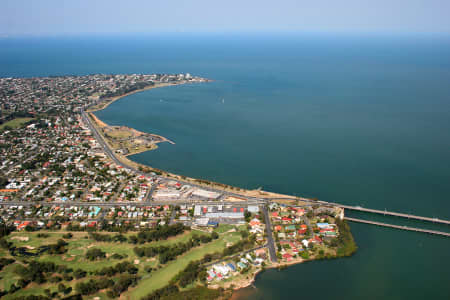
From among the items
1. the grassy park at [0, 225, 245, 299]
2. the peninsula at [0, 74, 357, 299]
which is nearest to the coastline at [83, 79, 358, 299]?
the peninsula at [0, 74, 357, 299]

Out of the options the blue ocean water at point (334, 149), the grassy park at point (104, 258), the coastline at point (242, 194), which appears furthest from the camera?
the blue ocean water at point (334, 149)

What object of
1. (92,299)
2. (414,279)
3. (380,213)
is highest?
(380,213)

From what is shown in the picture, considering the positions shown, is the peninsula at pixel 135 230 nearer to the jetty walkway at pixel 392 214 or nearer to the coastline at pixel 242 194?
the coastline at pixel 242 194

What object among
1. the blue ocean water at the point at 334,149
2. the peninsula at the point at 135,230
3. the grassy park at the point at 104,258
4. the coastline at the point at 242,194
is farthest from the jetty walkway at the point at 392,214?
the grassy park at the point at 104,258

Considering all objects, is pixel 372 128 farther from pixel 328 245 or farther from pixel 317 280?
pixel 317 280

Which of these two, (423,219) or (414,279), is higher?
(423,219)

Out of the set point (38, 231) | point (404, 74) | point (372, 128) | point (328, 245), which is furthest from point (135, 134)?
point (404, 74)

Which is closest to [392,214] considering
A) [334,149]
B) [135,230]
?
[334,149]

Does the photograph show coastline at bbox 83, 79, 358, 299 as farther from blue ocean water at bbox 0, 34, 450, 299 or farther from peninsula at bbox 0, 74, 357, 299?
blue ocean water at bbox 0, 34, 450, 299
